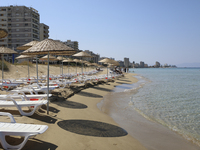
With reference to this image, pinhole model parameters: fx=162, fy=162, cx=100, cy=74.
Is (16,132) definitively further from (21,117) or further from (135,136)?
(135,136)

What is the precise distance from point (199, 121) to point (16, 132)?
603cm

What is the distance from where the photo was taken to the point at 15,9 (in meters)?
54.5

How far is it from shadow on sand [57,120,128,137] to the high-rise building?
55.4 meters

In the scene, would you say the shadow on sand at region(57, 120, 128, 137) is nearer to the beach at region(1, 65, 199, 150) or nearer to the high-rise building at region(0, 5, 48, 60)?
the beach at region(1, 65, 199, 150)

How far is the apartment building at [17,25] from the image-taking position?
53.7 meters

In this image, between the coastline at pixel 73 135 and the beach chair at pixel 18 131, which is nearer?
the beach chair at pixel 18 131

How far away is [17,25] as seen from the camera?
2128 inches

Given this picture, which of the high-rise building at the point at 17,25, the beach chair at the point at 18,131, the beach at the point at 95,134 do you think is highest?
the high-rise building at the point at 17,25

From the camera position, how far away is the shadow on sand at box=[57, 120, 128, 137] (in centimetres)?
392

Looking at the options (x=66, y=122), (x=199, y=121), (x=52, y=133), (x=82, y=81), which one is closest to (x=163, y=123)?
(x=199, y=121)

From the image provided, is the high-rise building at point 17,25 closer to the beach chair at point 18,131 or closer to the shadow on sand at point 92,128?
the shadow on sand at point 92,128

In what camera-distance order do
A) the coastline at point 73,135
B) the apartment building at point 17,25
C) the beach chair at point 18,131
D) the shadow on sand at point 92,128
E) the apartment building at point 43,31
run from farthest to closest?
the apartment building at point 43,31, the apartment building at point 17,25, the shadow on sand at point 92,128, the coastline at point 73,135, the beach chair at point 18,131

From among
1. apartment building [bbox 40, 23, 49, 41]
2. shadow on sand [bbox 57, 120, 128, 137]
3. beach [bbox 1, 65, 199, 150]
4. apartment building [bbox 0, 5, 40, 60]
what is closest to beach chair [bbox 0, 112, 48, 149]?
beach [bbox 1, 65, 199, 150]

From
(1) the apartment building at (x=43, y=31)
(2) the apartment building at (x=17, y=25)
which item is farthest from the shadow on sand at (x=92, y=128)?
(1) the apartment building at (x=43, y=31)
